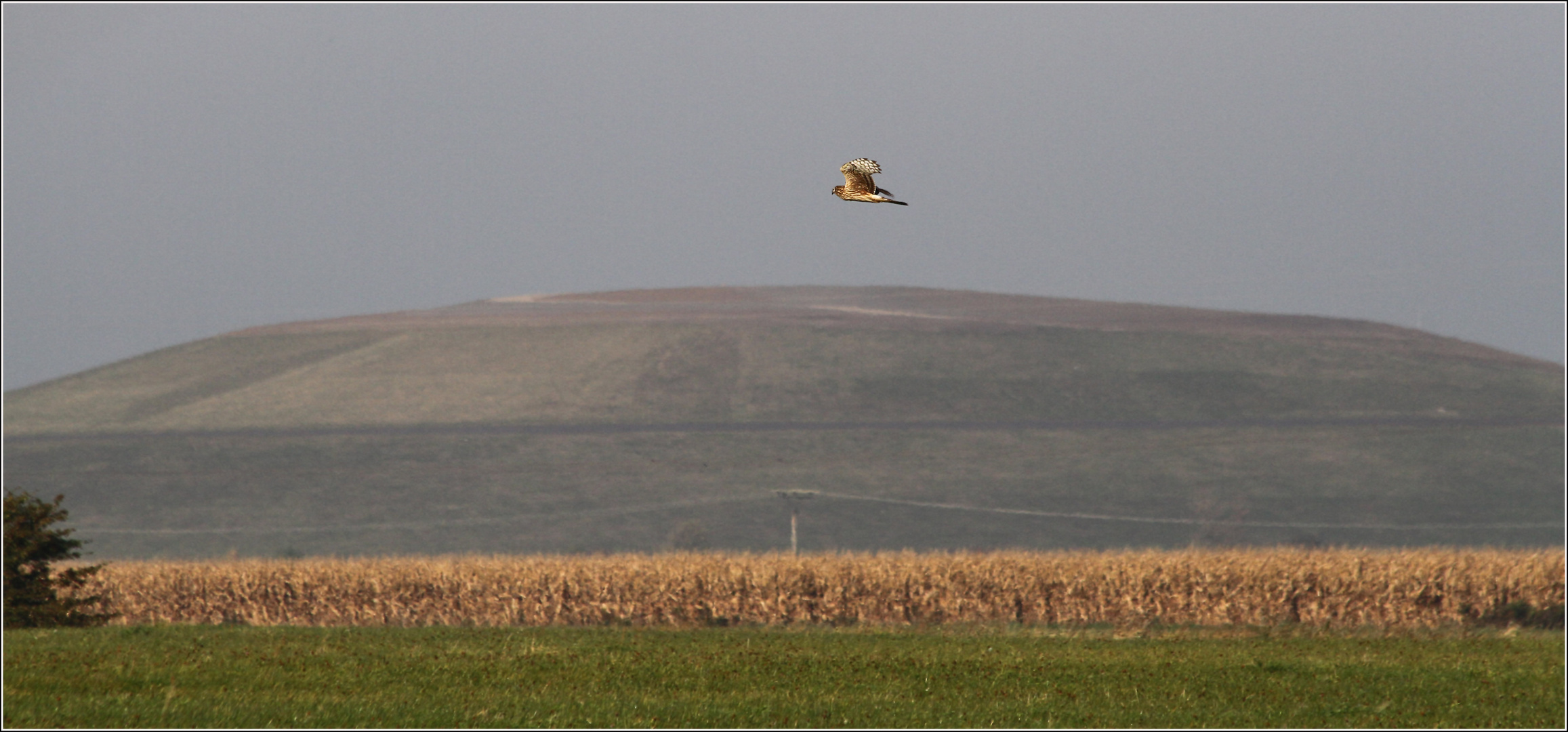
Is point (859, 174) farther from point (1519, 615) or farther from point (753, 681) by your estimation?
point (1519, 615)

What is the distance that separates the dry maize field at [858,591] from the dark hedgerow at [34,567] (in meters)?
6.64

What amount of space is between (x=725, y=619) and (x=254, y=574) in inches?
500

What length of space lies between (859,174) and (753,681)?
720 inches

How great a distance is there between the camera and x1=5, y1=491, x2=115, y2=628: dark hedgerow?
111 feet

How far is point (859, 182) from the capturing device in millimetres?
7402

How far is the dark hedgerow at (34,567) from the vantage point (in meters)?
33.8

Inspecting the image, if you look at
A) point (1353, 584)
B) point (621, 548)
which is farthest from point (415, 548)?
point (1353, 584)

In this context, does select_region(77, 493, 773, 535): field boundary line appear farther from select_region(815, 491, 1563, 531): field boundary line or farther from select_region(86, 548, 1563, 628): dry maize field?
select_region(86, 548, 1563, 628): dry maize field

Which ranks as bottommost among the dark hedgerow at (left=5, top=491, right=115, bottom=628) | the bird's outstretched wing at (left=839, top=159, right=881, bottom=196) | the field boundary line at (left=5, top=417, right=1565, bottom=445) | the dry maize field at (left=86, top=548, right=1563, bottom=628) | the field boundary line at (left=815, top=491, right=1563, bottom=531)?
the field boundary line at (left=815, top=491, right=1563, bottom=531)

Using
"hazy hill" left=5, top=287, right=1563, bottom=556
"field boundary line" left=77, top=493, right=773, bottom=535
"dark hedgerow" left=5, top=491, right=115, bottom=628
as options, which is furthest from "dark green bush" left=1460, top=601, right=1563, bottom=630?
"field boundary line" left=77, top=493, right=773, bottom=535

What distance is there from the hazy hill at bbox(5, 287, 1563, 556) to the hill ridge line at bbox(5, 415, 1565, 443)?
30cm

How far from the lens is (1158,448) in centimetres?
10550

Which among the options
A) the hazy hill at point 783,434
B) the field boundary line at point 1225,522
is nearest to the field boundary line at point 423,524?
the hazy hill at point 783,434

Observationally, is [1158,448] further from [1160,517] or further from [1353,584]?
[1353,584]
